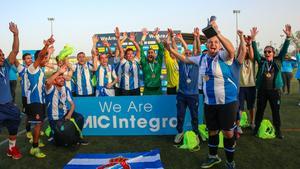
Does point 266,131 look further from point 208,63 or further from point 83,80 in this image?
point 83,80

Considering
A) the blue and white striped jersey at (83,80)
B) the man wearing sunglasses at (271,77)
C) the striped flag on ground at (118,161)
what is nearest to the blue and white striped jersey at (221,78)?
the striped flag on ground at (118,161)

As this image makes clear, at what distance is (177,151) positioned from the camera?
5941mm

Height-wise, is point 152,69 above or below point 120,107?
above

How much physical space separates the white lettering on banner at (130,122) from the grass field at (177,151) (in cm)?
30

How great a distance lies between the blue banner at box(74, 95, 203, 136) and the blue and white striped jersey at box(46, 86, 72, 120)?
1018mm

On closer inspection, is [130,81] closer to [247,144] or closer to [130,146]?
[130,146]

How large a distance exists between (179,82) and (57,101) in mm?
2656

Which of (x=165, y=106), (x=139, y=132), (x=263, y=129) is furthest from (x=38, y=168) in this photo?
(x=263, y=129)

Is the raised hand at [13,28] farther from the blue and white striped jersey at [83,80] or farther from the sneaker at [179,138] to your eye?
the sneaker at [179,138]

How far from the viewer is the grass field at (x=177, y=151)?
17.0 feet

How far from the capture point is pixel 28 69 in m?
6.09

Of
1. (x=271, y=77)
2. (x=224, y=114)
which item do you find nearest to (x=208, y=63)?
(x=224, y=114)

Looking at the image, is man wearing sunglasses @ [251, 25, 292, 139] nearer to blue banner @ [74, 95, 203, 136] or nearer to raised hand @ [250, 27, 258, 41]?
raised hand @ [250, 27, 258, 41]

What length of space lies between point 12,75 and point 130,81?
5.80 metres
